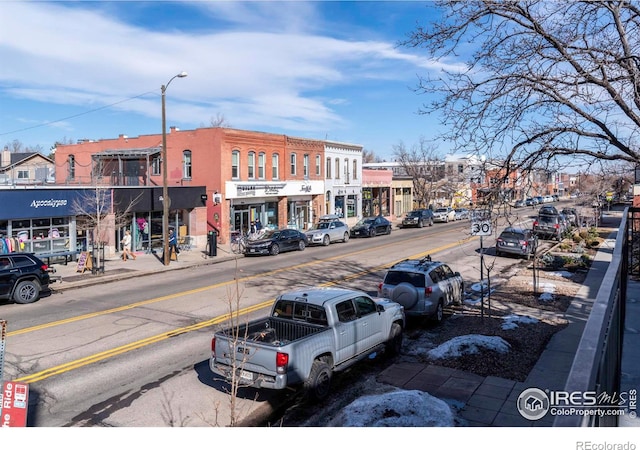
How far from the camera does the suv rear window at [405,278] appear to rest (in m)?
14.3

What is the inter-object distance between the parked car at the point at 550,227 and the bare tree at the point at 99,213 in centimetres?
2520

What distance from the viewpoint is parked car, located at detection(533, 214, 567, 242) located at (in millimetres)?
35125

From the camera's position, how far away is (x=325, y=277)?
21.5m

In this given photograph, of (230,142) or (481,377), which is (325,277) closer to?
(481,377)

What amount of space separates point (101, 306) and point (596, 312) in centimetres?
1586

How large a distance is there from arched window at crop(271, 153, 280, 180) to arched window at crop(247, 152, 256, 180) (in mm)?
2155

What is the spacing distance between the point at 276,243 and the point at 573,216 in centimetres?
2678

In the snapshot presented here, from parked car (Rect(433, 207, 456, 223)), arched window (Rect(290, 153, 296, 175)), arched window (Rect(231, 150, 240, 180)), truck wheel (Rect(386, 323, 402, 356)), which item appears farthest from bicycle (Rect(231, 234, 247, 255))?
parked car (Rect(433, 207, 456, 223))

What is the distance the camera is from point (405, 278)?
14.6 m

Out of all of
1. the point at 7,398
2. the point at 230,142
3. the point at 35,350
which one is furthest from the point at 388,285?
the point at 230,142

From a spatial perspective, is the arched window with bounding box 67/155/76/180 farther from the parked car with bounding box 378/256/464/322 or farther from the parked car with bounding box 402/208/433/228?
the parked car with bounding box 378/256/464/322

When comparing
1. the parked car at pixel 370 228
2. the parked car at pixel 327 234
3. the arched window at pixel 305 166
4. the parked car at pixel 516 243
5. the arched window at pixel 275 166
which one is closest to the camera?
the parked car at pixel 516 243

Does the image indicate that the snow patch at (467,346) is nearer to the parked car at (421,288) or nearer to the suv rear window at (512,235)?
the parked car at (421,288)

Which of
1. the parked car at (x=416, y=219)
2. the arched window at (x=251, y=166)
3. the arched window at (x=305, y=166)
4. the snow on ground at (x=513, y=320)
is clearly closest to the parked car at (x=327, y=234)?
the arched window at (x=251, y=166)
